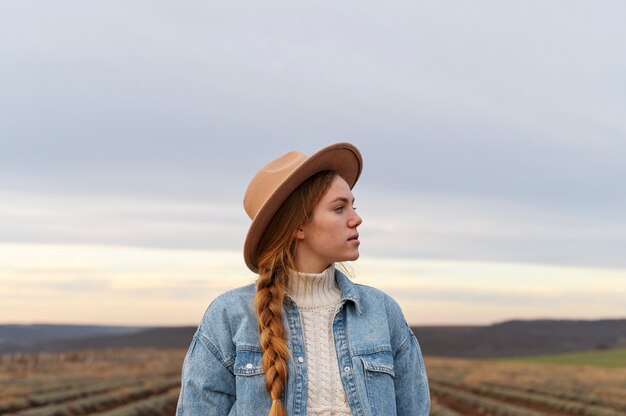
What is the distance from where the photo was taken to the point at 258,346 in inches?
132

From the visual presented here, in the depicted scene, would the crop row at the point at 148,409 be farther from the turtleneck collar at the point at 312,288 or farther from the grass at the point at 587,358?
the grass at the point at 587,358

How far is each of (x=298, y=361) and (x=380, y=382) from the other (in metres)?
0.31

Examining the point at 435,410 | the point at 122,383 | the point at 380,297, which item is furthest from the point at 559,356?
the point at 380,297

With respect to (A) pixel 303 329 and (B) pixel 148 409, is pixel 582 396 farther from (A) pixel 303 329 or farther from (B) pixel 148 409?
(A) pixel 303 329

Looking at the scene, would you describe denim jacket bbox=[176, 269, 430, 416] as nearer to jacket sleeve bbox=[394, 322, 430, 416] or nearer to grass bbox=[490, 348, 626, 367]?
jacket sleeve bbox=[394, 322, 430, 416]

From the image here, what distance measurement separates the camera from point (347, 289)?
3.48 m

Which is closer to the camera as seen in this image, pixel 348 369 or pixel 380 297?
pixel 348 369

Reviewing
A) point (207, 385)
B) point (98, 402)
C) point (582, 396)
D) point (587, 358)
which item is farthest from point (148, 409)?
point (587, 358)

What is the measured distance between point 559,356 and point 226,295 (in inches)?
2619

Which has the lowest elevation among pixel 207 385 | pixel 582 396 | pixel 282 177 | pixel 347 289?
pixel 582 396

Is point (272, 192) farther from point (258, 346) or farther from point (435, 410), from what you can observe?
point (435, 410)

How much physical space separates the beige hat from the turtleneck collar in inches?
8.3

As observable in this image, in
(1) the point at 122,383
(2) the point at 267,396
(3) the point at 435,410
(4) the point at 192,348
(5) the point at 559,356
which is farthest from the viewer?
(5) the point at 559,356

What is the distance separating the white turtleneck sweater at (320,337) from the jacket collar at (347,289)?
3 centimetres
